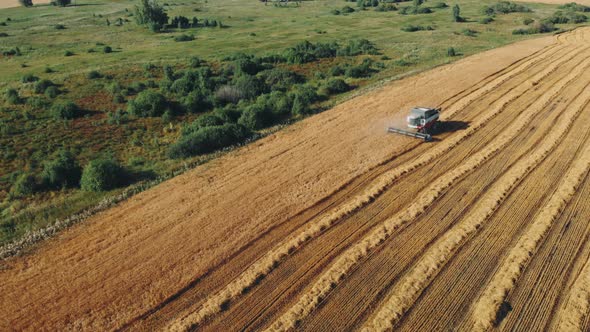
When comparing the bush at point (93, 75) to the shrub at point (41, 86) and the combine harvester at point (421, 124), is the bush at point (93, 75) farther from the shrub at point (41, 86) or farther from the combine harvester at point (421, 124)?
the combine harvester at point (421, 124)

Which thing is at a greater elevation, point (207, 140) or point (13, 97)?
point (13, 97)

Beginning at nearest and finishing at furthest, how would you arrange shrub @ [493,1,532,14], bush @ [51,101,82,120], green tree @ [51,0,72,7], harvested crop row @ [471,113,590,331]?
harvested crop row @ [471,113,590,331] → bush @ [51,101,82,120] → shrub @ [493,1,532,14] → green tree @ [51,0,72,7]

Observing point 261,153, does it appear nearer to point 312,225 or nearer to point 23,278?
point 312,225

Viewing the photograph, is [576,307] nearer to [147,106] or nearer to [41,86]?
[147,106]

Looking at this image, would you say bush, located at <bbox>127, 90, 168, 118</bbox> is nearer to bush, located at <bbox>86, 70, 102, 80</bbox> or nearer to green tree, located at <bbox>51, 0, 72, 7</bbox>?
bush, located at <bbox>86, 70, 102, 80</bbox>

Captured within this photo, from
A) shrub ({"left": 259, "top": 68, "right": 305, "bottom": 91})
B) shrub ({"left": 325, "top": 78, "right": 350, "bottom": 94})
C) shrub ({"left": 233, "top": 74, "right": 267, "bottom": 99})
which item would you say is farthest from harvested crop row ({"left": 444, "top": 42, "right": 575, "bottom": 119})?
shrub ({"left": 233, "top": 74, "right": 267, "bottom": 99})

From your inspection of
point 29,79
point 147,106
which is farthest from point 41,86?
point 147,106
